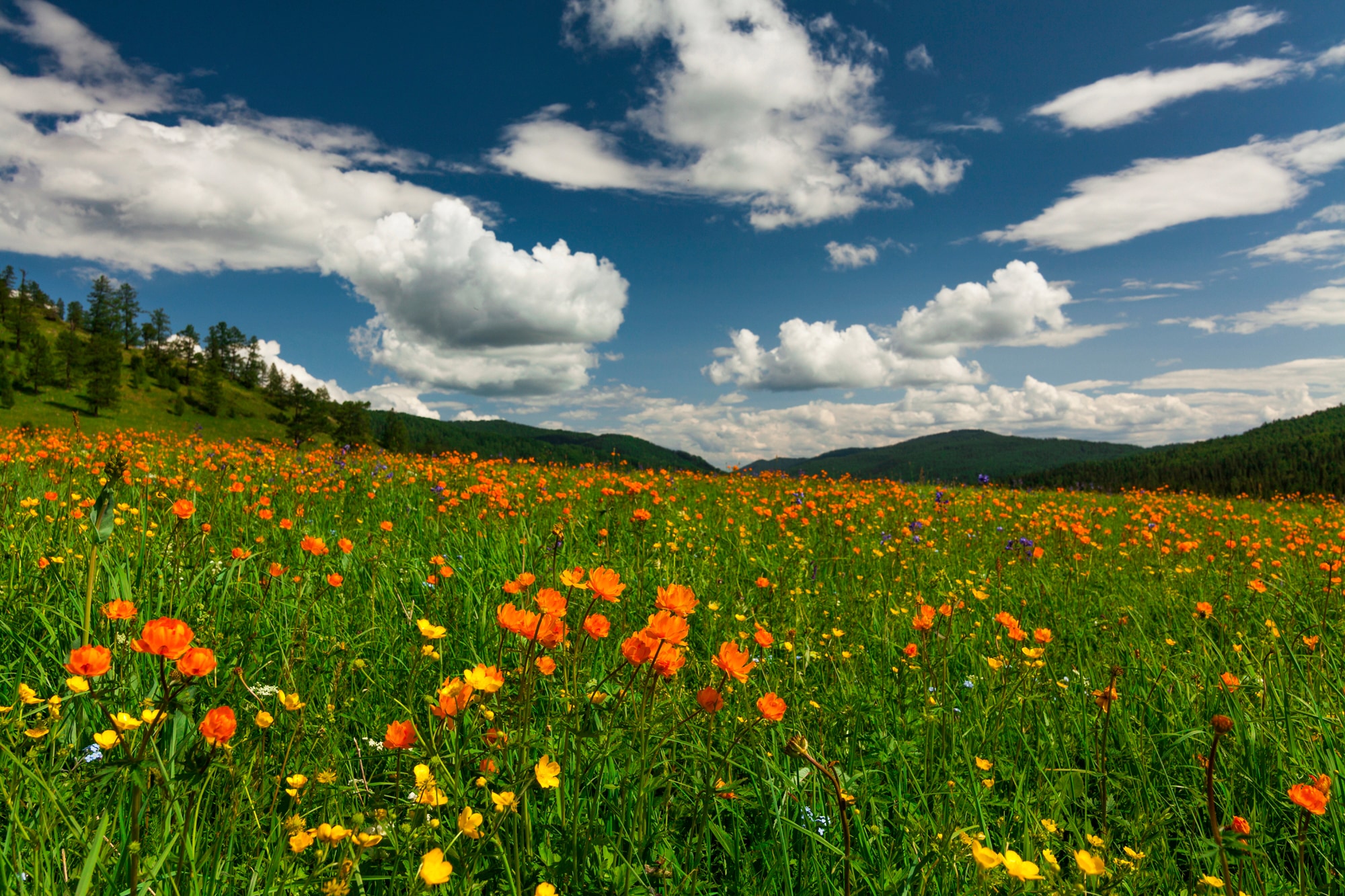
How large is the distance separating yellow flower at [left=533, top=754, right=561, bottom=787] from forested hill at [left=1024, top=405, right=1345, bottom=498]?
21050 millimetres

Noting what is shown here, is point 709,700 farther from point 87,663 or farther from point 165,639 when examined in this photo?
point 87,663

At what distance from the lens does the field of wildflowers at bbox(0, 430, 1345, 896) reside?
1454mm

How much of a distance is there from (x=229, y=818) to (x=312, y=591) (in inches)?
86.9

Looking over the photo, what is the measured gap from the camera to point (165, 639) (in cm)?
125

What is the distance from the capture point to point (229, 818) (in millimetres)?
1389

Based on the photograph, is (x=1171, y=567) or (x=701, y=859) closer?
(x=701, y=859)

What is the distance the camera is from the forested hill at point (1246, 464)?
4425 centimetres

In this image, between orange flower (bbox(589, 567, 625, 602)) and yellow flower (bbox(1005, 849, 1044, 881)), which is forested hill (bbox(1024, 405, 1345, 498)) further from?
orange flower (bbox(589, 567, 625, 602))

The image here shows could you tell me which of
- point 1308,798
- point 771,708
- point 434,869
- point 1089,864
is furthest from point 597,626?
point 1308,798

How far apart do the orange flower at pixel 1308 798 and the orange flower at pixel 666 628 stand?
59.0 inches

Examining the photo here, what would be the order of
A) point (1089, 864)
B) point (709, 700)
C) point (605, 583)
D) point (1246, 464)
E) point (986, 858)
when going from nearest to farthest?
point (986, 858) < point (1089, 864) < point (709, 700) < point (605, 583) < point (1246, 464)

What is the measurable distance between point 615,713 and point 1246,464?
96.1 meters

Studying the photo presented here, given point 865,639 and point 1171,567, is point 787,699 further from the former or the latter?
point 1171,567

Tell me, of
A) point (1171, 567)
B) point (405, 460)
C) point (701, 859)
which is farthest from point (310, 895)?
point (405, 460)
